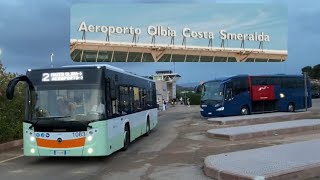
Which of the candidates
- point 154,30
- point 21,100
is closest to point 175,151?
point 21,100

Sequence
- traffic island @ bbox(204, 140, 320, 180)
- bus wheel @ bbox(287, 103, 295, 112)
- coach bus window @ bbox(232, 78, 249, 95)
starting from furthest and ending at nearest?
1. bus wheel @ bbox(287, 103, 295, 112)
2. coach bus window @ bbox(232, 78, 249, 95)
3. traffic island @ bbox(204, 140, 320, 180)

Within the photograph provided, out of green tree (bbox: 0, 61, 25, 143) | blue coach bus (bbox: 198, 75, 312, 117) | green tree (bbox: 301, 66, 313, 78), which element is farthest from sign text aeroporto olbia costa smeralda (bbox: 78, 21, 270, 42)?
green tree (bbox: 301, 66, 313, 78)

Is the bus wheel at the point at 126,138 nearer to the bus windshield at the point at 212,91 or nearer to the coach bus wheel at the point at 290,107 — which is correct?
the bus windshield at the point at 212,91

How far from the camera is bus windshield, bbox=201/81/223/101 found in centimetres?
3070

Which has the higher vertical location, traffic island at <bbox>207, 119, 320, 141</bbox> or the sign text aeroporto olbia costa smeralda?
the sign text aeroporto olbia costa smeralda

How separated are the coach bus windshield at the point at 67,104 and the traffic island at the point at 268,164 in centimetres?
340

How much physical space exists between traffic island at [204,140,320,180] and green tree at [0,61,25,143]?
9702 mm

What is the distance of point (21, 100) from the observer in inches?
769

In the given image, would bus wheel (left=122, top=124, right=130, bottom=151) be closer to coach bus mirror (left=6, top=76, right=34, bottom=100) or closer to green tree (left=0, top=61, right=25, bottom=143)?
coach bus mirror (left=6, top=76, right=34, bottom=100)

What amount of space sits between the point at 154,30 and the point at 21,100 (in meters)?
27.5

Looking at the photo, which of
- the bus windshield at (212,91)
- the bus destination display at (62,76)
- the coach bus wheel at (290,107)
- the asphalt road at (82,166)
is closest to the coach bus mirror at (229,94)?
the bus windshield at (212,91)

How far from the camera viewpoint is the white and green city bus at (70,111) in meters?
11.9

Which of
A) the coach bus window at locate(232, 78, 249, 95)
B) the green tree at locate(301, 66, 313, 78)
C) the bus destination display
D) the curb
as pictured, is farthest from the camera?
the green tree at locate(301, 66, 313, 78)

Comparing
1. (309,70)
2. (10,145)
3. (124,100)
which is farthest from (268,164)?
(309,70)
